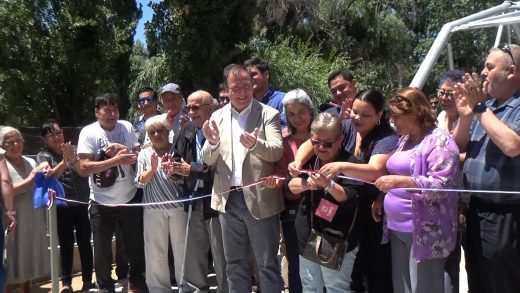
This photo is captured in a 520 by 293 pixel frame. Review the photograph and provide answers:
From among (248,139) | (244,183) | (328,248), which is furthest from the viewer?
(244,183)

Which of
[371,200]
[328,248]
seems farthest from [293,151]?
[328,248]

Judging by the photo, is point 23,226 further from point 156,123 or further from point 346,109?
point 346,109

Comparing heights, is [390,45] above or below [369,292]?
above

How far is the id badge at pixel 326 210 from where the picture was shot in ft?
13.5

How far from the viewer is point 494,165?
11.7 ft

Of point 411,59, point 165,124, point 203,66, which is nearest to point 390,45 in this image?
point 411,59

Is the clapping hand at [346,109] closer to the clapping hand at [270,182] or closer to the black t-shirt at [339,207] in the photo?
the black t-shirt at [339,207]

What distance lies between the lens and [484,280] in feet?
12.1

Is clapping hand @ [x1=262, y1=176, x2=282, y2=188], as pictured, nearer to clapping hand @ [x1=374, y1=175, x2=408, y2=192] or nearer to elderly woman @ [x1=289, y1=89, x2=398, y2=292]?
elderly woman @ [x1=289, y1=89, x2=398, y2=292]

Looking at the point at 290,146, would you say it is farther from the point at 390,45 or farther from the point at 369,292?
the point at 390,45

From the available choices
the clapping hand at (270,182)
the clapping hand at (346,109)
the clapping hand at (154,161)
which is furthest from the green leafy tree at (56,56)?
the clapping hand at (270,182)

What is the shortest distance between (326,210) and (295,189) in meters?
0.28

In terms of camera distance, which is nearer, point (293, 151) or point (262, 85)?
point (293, 151)

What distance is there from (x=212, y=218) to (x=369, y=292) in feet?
5.02
